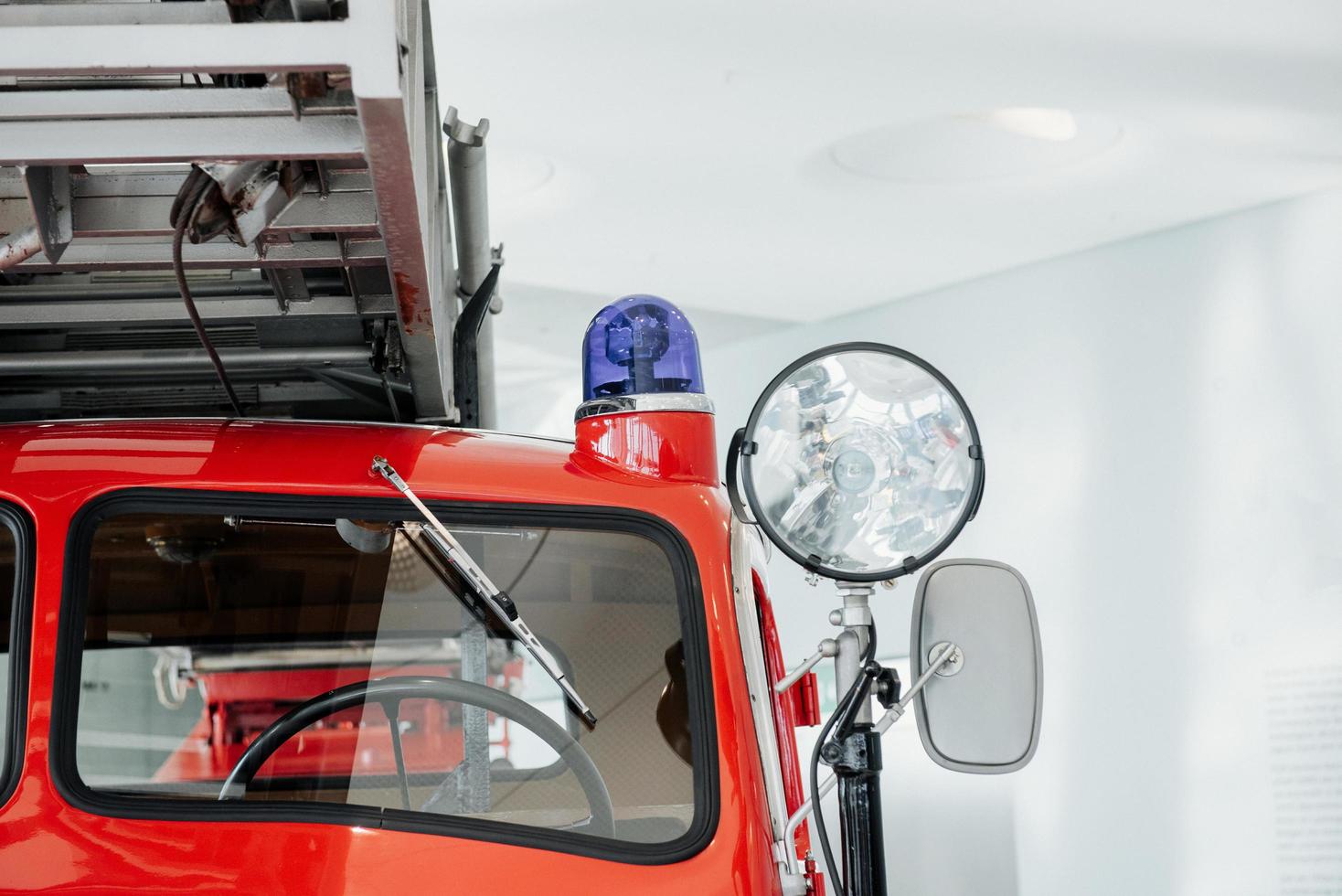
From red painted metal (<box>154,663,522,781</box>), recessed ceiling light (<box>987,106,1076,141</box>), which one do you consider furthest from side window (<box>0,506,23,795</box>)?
recessed ceiling light (<box>987,106,1076,141</box>)

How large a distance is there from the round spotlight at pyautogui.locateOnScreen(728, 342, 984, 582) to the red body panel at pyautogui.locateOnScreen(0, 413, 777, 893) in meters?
0.18

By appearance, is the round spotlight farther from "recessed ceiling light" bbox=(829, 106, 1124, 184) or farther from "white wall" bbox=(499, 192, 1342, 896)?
"white wall" bbox=(499, 192, 1342, 896)

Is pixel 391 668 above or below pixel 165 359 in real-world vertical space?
below

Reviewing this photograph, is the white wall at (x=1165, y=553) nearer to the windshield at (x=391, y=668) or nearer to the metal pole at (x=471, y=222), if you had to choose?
the metal pole at (x=471, y=222)

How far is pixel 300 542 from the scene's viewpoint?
1771 millimetres

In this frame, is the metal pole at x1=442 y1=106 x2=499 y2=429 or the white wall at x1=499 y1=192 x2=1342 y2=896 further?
the white wall at x1=499 y1=192 x2=1342 y2=896

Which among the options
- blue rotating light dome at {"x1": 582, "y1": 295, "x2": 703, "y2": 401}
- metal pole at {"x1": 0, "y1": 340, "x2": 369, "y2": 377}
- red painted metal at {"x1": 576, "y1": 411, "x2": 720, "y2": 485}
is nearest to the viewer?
red painted metal at {"x1": 576, "y1": 411, "x2": 720, "y2": 485}

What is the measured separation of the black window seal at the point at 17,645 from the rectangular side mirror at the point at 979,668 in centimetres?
105

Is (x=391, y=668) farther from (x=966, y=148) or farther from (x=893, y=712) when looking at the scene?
(x=966, y=148)

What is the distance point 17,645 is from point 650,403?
85cm

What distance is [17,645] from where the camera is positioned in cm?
164

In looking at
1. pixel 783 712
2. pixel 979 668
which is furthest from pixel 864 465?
pixel 783 712

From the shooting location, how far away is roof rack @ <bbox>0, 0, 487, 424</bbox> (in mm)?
1211

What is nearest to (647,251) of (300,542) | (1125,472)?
(1125,472)
